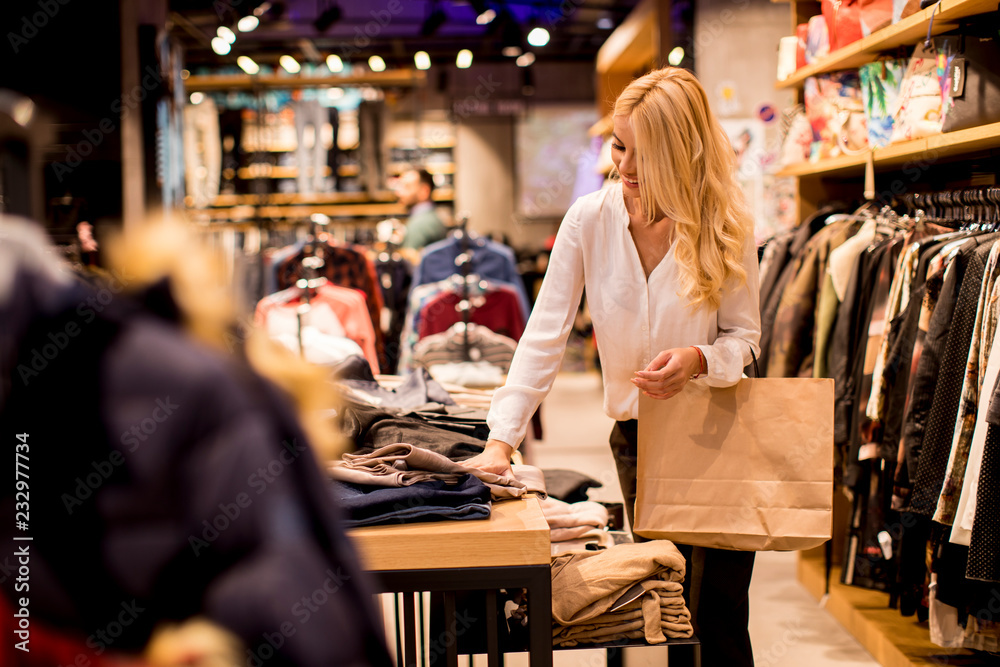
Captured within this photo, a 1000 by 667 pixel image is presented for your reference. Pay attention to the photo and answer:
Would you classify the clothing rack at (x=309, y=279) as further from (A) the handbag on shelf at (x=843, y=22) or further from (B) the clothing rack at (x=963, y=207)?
(A) the handbag on shelf at (x=843, y=22)

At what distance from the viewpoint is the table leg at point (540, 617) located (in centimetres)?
138

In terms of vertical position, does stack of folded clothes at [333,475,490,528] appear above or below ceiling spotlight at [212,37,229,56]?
below

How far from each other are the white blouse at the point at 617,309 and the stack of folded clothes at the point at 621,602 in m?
0.39

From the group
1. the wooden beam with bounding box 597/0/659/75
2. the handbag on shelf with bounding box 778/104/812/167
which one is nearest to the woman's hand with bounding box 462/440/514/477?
the handbag on shelf with bounding box 778/104/812/167

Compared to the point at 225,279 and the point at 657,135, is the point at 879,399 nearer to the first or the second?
the point at 657,135

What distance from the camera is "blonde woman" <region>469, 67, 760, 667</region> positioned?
180cm

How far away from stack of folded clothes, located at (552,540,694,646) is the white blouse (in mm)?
389

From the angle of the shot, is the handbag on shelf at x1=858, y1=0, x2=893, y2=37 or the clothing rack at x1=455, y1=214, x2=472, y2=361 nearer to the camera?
the handbag on shelf at x1=858, y1=0, x2=893, y2=37

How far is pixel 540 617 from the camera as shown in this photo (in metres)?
1.38

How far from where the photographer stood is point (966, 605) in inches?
91.7

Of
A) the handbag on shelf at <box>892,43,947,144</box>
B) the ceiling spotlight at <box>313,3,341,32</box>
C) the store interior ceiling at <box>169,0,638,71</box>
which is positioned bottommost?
the handbag on shelf at <box>892,43,947,144</box>

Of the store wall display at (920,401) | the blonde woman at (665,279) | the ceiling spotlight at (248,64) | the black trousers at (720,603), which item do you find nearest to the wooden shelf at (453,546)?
the blonde woman at (665,279)

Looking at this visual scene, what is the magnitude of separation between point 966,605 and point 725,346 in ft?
3.90

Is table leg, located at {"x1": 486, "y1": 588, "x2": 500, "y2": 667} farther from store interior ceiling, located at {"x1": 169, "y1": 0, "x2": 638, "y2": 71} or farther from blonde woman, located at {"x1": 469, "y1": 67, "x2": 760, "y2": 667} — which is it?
store interior ceiling, located at {"x1": 169, "y1": 0, "x2": 638, "y2": 71}
